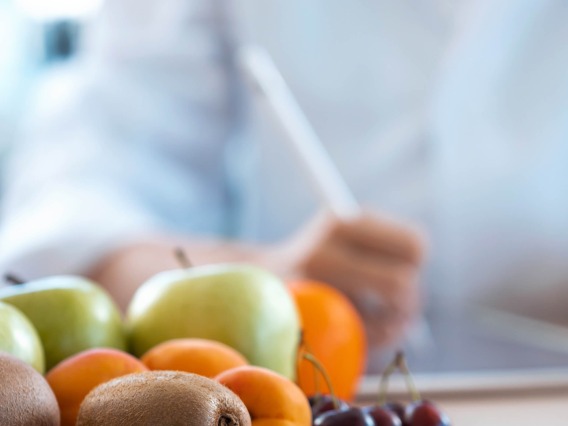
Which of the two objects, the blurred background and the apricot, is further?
the blurred background

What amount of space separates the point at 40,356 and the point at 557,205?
28.4 inches

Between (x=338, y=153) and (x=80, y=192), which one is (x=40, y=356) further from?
(x=338, y=153)

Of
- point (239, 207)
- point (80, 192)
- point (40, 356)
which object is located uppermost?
point (40, 356)

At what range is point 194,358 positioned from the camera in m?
0.26

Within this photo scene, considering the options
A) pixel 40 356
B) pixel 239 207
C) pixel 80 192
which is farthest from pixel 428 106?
pixel 40 356

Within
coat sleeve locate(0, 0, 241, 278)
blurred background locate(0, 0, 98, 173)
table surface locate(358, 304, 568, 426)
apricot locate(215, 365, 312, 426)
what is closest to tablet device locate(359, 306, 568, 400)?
table surface locate(358, 304, 568, 426)

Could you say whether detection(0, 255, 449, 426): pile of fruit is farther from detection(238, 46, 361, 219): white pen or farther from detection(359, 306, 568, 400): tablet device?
detection(238, 46, 361, 219): white pen

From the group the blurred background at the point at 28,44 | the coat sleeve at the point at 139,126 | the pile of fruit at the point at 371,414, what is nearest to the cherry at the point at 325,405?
the pile of fruit at the point at 371,414

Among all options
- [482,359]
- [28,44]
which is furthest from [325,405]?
[28,44]

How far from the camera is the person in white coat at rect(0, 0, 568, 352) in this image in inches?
33.4

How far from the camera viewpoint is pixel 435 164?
92cm

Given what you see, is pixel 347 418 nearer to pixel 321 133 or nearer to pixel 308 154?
pixel 308 154

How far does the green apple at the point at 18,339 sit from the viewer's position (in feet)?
0.81

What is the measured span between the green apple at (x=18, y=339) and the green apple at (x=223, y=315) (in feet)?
0.21
